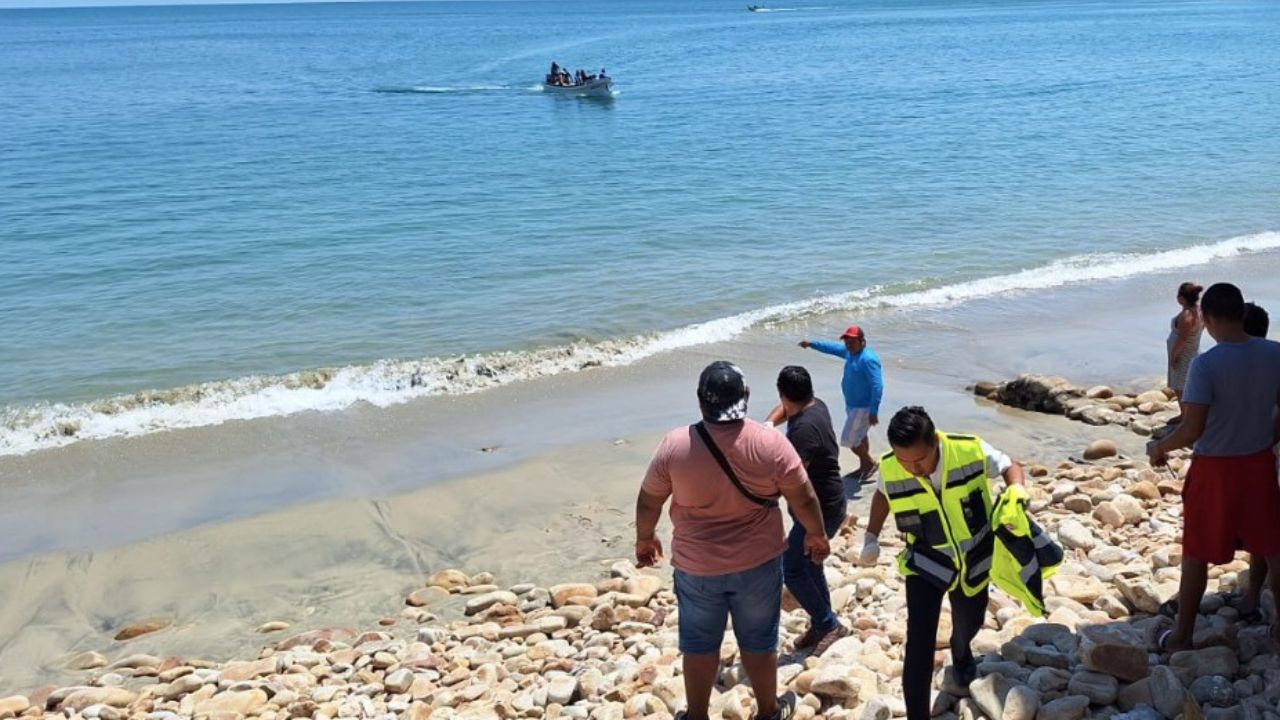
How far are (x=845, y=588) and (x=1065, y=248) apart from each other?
14.8 m

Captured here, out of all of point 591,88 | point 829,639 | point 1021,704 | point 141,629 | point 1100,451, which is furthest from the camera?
point 591,88

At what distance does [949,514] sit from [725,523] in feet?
2.95

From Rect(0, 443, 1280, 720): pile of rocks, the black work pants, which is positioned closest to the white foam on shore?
Rect(0, 443, 1280, 720): pile of rocks

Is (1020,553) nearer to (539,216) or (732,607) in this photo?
(732,607)

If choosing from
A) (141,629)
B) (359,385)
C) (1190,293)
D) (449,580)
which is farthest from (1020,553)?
(359,385)

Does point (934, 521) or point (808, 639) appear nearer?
point (934, 521)

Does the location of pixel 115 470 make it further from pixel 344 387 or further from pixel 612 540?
pixel 612 540

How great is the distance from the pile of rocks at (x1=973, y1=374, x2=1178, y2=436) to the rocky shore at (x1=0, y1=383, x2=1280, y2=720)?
181 centimetres

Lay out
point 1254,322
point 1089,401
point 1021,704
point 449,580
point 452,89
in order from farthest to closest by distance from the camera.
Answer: point 452,89 → point 1089,401 → point 449,580 → point 1254,322 → point 1021,704

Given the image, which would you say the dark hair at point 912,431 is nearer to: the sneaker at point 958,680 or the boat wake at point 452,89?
the sneaker at point 958,680

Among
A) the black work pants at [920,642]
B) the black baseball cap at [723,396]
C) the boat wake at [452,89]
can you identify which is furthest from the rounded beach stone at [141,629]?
the boat wake at [452,89]

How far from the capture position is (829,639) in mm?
5934

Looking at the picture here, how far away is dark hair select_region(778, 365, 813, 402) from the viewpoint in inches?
225

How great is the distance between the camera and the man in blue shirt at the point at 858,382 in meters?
9.16
